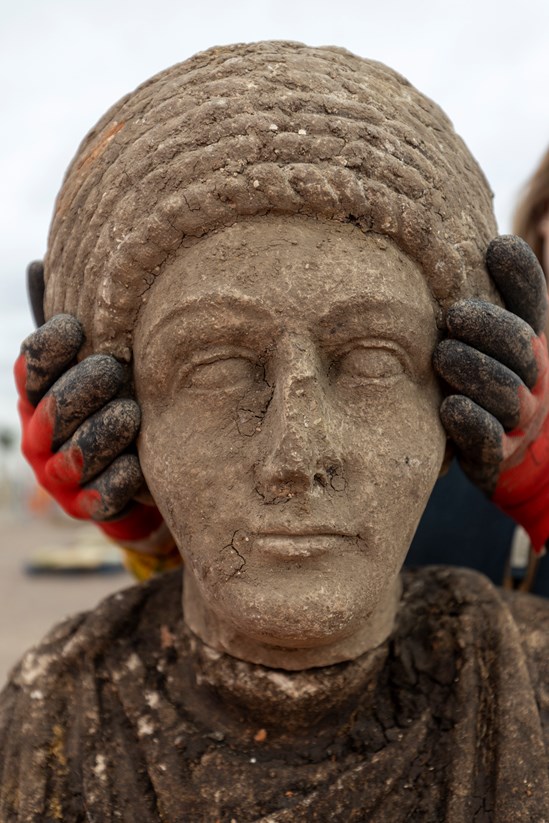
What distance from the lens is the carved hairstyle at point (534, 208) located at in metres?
3.70

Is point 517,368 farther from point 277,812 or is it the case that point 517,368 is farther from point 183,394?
point 277,812

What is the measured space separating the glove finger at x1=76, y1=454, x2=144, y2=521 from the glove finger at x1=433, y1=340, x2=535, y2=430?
2.92 feet

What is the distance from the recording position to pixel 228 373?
1971mm

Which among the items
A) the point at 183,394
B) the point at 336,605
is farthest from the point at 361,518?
the point at 183,394

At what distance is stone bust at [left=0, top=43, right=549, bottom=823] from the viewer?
6.16ft

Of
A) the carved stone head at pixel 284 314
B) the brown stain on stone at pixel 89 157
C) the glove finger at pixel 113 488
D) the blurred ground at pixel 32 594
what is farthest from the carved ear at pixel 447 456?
the blurred ground at pixel 32 594

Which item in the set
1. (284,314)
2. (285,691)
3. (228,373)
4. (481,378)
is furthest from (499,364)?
(285,691)

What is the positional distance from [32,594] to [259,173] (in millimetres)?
9309

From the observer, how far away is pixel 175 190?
6.47ft

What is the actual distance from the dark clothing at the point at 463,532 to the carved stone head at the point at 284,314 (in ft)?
4.56

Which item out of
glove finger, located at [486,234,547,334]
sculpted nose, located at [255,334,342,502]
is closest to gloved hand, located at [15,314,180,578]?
sculpted nose, located at [255,334,342,502]

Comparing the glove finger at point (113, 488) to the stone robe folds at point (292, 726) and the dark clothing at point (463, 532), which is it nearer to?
the stone robe folds at point (292, 726)

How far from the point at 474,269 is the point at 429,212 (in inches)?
8.2

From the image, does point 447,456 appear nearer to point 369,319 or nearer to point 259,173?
point 369,319
